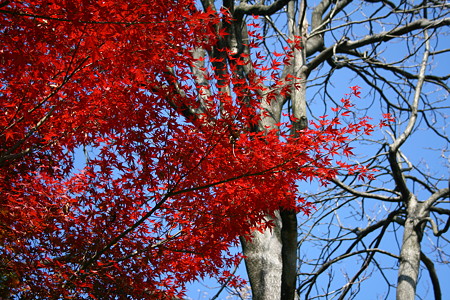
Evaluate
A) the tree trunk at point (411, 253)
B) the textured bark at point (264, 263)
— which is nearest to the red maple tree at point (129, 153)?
the textured bark at point (264, 263)

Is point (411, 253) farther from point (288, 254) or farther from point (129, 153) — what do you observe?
point (129, 153)

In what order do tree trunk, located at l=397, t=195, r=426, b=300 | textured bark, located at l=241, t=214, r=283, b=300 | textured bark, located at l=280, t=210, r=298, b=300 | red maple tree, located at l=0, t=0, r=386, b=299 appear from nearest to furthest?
red maple tree, located at l=0, t=0, r=386, b=299 → textured bark, located at l=280, t=210, r=298, b=300 → textured bark, located at l=241, t=214, r=283, b=300 → tree trunk, located at l=397, t=195, r=426, b=300

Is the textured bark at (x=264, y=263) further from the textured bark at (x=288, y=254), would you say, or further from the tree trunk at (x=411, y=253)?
the tree trunk at (x=411, y=253)

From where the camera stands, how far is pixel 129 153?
16.1ft

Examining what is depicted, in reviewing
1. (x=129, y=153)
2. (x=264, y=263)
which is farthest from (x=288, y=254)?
(x=129, y=153)

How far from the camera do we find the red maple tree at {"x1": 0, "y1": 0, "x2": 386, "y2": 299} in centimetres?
440

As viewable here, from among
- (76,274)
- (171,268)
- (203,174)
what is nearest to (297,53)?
(203,174)

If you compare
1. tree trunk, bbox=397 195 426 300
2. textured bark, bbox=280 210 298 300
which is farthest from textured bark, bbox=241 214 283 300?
tree trunk, bbox=397 195 426 300

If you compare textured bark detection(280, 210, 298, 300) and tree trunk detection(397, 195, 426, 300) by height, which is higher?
tree trunk detection(397, 195, 426, 300)

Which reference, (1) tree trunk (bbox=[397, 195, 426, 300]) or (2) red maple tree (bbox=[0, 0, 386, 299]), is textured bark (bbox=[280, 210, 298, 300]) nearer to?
(2) red maple tree (bbox=[0, 0, 386, 299])

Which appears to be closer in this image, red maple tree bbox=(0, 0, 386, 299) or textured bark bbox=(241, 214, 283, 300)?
red maple tree bbox=(0, 0, 386, 299)

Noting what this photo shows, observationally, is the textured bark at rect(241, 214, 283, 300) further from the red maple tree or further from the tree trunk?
the tree trunk

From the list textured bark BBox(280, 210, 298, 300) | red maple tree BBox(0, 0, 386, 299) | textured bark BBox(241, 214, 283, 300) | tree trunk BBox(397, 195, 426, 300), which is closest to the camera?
red maple tree BBox(0, 0, 386, 299)

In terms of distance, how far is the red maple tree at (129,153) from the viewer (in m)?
4.40
